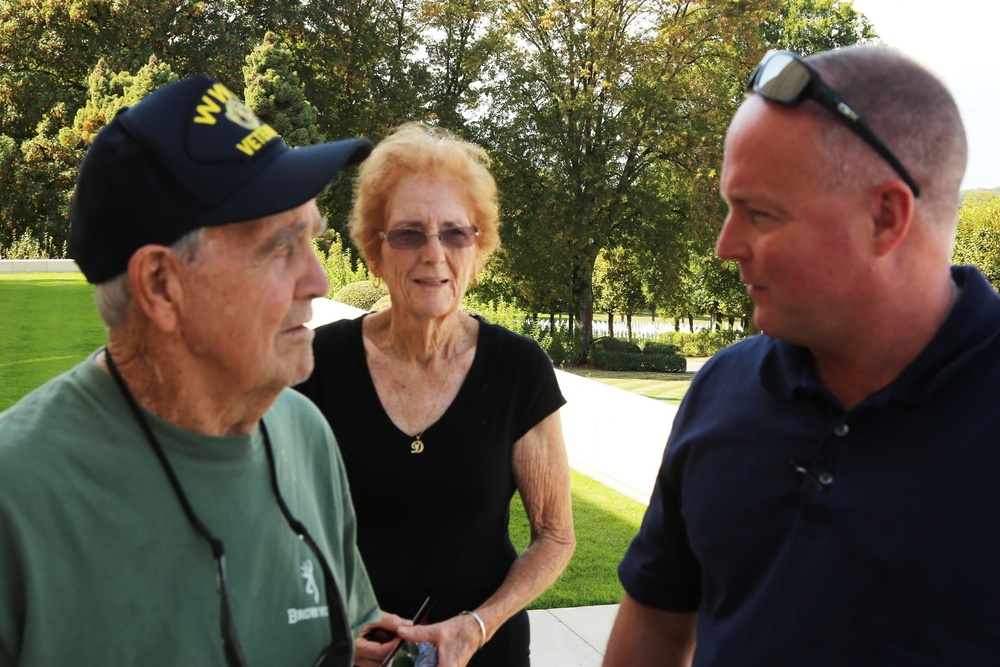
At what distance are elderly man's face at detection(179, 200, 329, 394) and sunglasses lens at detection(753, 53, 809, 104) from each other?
2.55ft

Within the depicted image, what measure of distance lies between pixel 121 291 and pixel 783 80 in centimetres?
107

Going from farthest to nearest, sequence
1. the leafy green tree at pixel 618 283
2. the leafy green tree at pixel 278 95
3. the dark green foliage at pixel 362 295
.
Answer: the leafy green tree at pixel 618 283
the leafy green tree at pixel 278 95
the dark green foliage at pixel 362 295

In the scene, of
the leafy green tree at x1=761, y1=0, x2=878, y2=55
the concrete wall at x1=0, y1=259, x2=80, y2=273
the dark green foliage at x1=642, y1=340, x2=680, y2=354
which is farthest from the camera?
the leafy green tree at x1=761, y1=0, x2=878, y2=55

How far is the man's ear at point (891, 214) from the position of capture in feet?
4.81

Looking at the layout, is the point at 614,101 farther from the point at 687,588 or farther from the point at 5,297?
the point at 687,588

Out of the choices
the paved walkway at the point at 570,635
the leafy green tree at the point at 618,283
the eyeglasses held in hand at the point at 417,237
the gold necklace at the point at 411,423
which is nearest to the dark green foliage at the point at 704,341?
the leafy green tree at the point at 618,283

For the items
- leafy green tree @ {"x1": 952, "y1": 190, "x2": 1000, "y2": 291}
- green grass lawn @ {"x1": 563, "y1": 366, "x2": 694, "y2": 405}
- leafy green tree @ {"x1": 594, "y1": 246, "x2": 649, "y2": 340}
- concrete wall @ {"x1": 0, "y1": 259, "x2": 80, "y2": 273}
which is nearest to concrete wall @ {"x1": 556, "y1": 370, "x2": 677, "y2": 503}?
green grass lawn @ {"x1": 563, "y1": 366, "x2": 694, "y2": 405}

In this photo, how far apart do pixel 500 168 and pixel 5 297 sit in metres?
17.7

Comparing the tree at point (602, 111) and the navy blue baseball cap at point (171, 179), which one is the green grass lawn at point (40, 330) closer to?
the navy blue baseball cap at point (171, 179)

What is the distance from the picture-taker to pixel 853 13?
1625 inches

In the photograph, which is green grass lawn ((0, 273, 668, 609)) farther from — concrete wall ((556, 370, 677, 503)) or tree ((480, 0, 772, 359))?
tree ((480, 0, 772, 359))

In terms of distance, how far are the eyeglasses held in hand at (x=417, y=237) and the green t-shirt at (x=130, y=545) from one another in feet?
4.02

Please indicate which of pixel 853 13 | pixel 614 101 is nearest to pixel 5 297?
pixel 614 101

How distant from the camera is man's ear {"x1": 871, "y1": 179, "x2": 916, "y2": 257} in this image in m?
1.46
